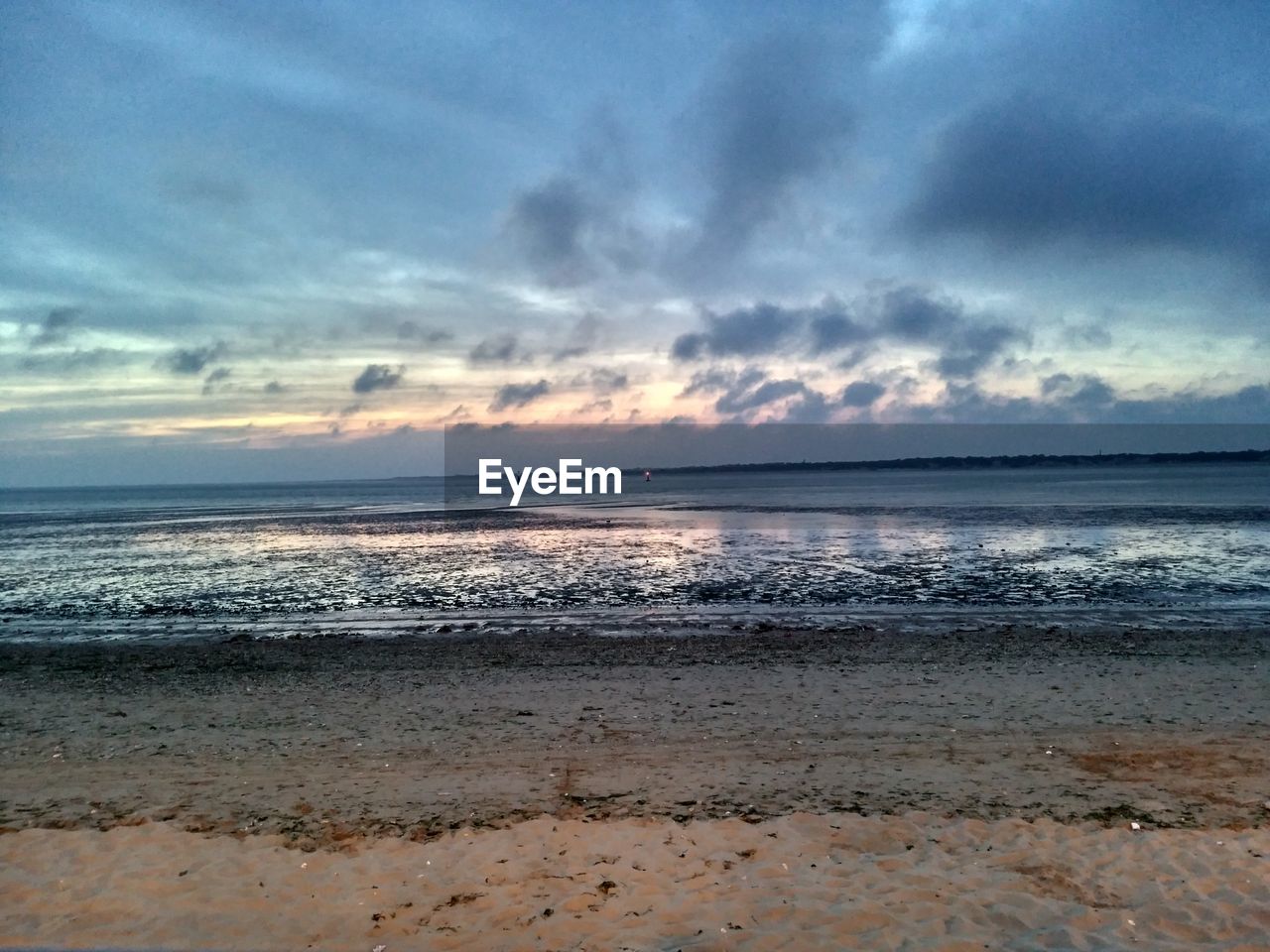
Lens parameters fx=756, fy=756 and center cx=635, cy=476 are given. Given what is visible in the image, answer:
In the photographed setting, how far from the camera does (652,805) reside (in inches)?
307

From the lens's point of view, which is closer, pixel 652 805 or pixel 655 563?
pixel 652 805

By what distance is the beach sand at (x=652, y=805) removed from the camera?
5.73 metres

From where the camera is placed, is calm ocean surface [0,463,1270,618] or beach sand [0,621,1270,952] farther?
calm ocean surface [0,463,1270,618]

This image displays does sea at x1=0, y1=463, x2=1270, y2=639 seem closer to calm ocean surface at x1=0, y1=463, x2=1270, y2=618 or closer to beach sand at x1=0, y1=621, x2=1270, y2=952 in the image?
calm ocean surface at x1=0, y1=463, x2=1270, y2=618

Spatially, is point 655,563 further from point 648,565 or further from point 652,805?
point 652,805

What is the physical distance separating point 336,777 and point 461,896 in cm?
342

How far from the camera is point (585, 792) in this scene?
821 cm

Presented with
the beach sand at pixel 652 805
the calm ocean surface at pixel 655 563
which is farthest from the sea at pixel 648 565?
the beach sand at pixel 652 805

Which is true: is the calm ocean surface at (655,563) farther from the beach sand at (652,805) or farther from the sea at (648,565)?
the beach sand at (652,805)

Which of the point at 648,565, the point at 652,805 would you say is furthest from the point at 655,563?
the point at 652,805

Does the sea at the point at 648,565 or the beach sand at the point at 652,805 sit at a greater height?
the beach sand at the point at 652,805

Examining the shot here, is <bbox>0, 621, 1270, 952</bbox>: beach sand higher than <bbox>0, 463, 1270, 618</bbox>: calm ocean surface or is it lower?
higher

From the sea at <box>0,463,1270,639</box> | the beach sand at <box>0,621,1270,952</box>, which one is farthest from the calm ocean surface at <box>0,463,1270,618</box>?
the beach sand at <box>0,621,1270,952</box>

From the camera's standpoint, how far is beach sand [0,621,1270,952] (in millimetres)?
5730
